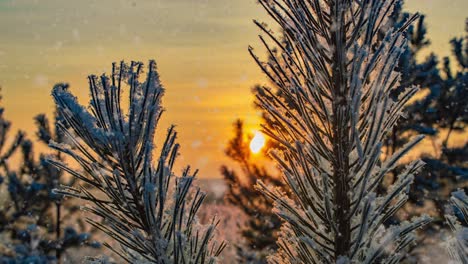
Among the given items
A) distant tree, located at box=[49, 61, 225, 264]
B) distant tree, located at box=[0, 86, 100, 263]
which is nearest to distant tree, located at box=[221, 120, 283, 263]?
distant tree, located at box=[0, 86, 100, 263]

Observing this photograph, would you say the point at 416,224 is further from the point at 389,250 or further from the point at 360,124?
the point at 360,124

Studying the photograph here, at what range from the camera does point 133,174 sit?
7.23ft

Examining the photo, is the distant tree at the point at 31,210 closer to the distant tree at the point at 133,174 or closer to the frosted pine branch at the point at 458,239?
the distant tree at the point at 133,174

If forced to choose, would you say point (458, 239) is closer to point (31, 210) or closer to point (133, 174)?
point (133, 174)

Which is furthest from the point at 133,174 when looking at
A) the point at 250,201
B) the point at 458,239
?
the point at 250,201

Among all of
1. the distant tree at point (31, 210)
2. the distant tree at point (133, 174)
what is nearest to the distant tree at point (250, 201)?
the distant tree at point (31, 210)

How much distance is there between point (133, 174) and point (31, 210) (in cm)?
1618

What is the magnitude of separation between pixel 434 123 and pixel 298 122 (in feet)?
49.0

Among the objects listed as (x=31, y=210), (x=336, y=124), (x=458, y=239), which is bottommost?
(x=458, y=239)

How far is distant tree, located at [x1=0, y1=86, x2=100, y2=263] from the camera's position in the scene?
1576 cm

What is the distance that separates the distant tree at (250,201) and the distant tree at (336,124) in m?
13.5

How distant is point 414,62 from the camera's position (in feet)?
47.7

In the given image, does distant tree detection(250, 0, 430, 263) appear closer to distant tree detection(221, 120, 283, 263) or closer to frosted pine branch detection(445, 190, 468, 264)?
frosted pine branch detection(445, 190, 468, 264)

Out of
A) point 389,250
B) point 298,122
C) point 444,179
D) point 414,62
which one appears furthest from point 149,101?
point 444,179
